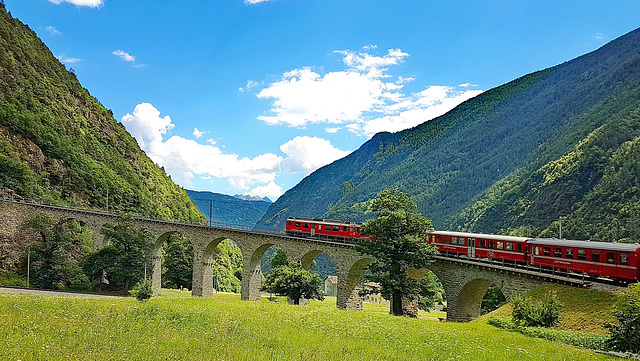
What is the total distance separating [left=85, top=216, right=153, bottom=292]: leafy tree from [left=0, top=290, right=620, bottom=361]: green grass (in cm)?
3425

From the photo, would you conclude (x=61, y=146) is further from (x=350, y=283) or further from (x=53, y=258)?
(x=350, y=283)

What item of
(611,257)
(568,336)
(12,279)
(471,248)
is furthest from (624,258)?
(12,279)

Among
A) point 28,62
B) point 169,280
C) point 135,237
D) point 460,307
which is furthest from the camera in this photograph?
point 28,62

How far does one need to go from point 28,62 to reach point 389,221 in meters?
97.8

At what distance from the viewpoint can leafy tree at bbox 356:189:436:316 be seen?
3067cm

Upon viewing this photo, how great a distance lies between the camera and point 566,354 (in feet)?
48.4

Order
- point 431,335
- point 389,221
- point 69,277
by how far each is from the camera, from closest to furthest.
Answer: point 431,335, point 389,221, point 69,277

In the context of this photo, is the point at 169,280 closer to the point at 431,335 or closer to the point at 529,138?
the point at 431,335

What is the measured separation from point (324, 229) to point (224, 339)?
32.4 meters

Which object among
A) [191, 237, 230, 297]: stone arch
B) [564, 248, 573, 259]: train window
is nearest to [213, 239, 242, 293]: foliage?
[191, 237, 230, 297]: stone arch

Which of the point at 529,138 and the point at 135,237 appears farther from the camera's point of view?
the point at 529,138

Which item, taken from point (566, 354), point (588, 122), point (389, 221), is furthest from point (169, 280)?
point (588, 122)

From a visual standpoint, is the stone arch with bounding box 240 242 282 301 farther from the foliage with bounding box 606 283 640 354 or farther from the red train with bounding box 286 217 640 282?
the foliage with bounding box 606 283 640 354

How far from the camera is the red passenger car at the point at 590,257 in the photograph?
22141 millimetres
